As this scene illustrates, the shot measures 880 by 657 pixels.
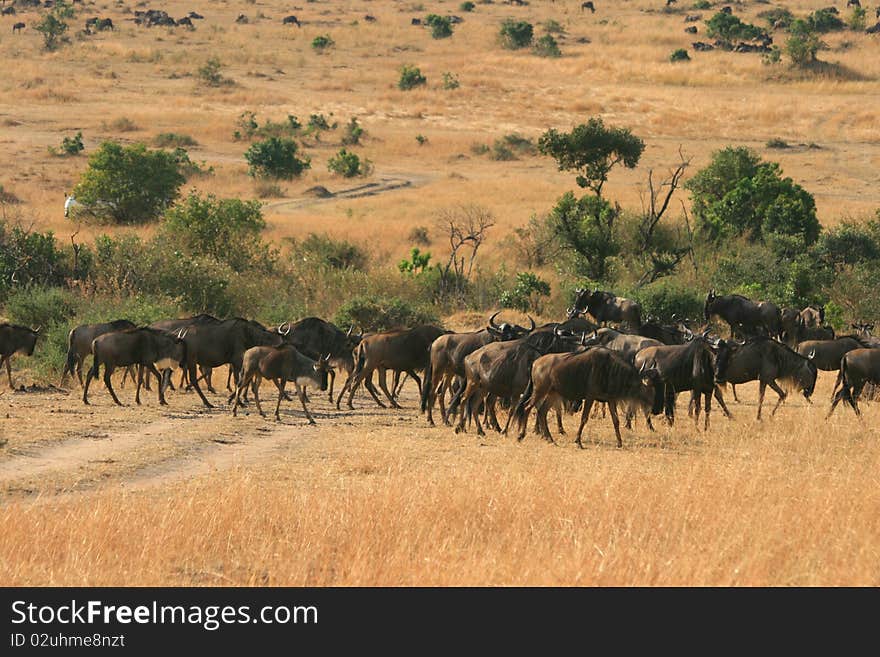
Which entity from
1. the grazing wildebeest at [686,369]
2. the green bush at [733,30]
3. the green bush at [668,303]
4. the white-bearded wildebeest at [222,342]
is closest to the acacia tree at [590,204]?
the green bush at [668,303]

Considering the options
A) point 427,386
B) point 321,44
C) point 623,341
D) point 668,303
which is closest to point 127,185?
point 668,303

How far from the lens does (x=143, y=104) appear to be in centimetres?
6900

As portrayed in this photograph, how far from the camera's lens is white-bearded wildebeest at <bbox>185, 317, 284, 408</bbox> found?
18.1m

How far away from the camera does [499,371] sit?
1552cm

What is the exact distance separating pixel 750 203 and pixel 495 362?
21814mm

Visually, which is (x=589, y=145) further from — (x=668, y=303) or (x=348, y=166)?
(x=348, y=166)

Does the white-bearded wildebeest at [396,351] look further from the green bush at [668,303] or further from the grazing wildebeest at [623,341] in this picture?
the green bush at [668,303]

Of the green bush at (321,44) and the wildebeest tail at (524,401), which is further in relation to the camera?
the green bush at (321,44)

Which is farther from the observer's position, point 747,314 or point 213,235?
point 213,235

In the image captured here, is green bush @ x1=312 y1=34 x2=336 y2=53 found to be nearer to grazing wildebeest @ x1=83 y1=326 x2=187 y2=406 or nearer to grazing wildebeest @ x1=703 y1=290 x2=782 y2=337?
grazing wildebeest @ x1=703 y1=290 x2=782 y2=337

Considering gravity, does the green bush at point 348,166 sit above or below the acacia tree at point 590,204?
below

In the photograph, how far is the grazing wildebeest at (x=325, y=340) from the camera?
19.5 meters

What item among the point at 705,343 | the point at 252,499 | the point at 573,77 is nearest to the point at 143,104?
the point at 573,77

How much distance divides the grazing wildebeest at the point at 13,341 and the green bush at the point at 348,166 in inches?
1372
